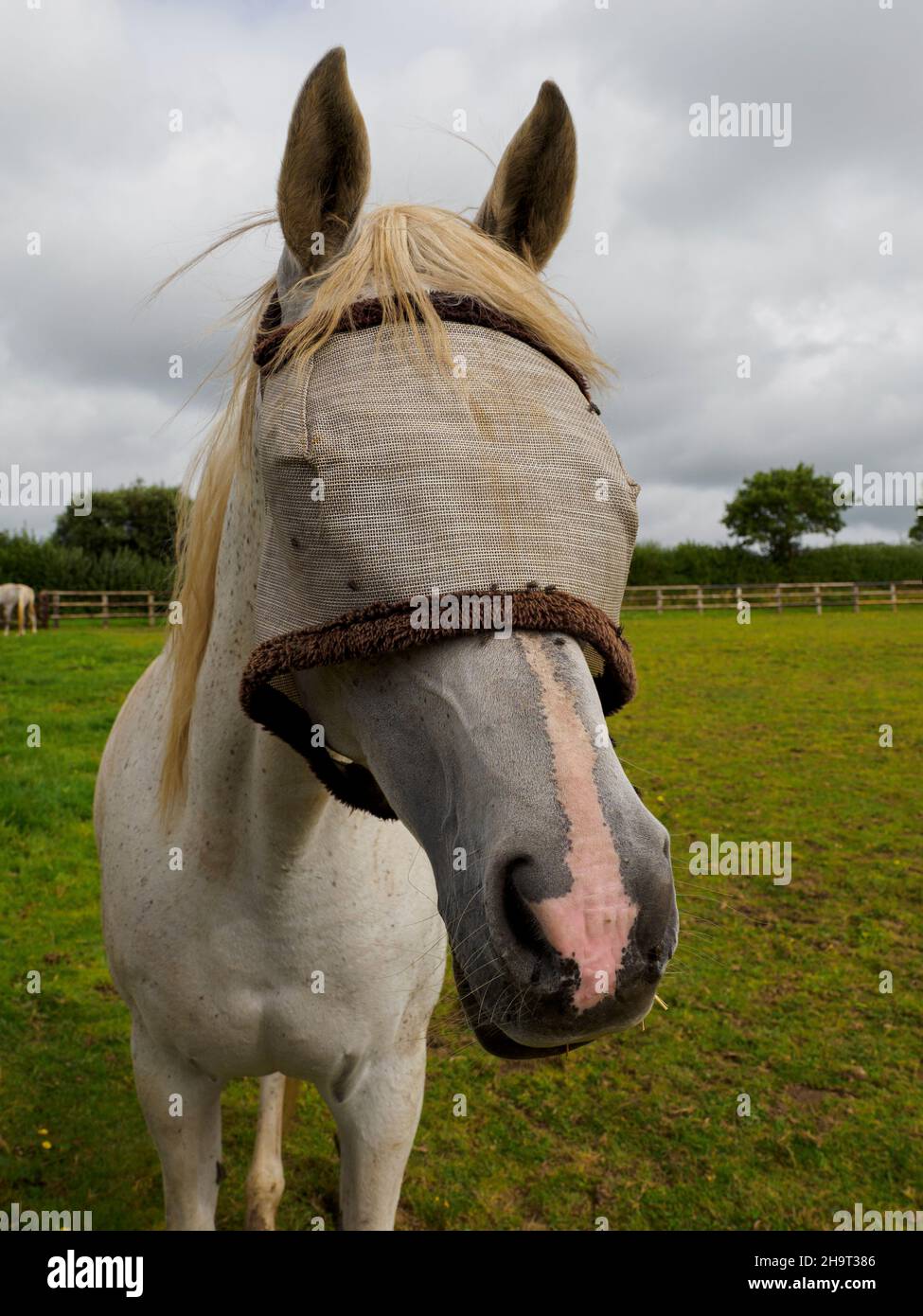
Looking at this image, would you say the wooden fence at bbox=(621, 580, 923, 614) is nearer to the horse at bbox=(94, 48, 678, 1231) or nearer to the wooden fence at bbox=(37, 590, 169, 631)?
the wooden fence at bbox=(37, 590, 169, 631)

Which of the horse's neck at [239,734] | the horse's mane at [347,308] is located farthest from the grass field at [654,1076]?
the horse's mane at [347,308]

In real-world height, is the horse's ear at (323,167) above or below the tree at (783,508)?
below

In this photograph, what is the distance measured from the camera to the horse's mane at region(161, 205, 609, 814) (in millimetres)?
1551

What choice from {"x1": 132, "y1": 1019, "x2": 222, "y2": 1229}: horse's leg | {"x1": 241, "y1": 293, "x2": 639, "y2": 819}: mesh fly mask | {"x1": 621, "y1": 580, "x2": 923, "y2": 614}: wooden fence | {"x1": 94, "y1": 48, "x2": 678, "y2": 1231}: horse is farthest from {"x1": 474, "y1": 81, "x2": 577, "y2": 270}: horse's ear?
{"x1": 621, "y1": 580, "x2": 923, "y2": 614}: wooden fence

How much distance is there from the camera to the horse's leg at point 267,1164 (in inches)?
136

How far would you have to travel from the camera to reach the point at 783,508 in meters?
64.1

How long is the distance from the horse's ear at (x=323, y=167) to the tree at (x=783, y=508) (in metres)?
63.7

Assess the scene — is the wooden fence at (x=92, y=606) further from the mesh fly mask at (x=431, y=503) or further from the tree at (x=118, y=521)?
the mesh fly mask at (x=431, y=503)
